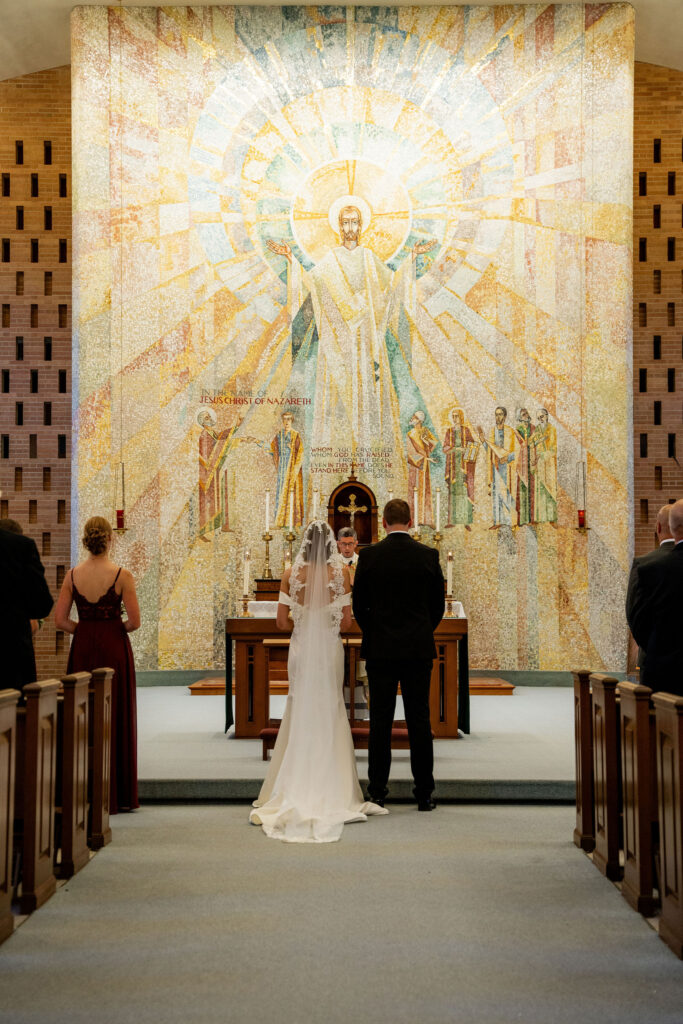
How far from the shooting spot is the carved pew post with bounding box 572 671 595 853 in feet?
17.3

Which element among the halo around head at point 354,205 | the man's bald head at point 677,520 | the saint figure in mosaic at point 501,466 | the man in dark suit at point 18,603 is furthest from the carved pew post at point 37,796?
the halo around head at point 354,205

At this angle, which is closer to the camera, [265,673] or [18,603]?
[18,603]

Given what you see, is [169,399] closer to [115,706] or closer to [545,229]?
[545,229]

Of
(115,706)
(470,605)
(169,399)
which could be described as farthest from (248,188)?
(115,706)

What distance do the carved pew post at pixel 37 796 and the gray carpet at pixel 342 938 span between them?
12 centimetres

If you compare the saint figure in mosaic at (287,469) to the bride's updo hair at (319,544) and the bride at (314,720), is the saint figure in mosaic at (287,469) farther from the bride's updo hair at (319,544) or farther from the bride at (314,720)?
the bride's updo hair at (319,544)

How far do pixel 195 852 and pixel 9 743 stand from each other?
1.53 m

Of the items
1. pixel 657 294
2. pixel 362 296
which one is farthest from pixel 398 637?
pixel 657 294

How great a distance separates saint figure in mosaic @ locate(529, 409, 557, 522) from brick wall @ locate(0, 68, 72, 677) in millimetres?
5538

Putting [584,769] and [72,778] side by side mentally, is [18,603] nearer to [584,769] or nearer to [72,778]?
[72,778]

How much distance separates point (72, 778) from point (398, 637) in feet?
6.61

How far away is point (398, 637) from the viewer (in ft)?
19.7

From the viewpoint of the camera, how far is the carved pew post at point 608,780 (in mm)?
4770

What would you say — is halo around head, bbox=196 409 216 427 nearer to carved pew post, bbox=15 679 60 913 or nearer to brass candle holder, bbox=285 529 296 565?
brass candle holder, bbox=285 529 296 565
